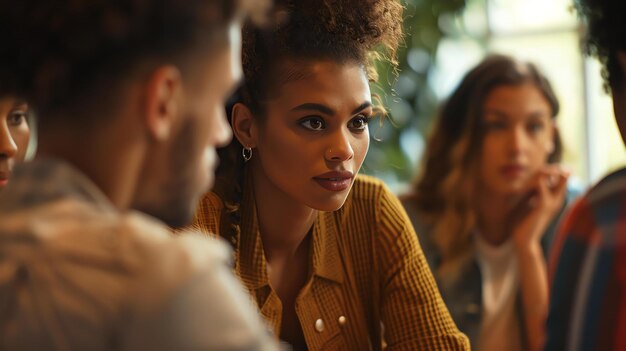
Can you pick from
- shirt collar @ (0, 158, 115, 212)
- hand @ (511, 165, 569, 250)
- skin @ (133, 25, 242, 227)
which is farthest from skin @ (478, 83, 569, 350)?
shirt collar @ (0, 158, 115, 212)

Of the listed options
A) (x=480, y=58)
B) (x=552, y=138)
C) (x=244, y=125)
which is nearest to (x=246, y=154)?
(x=244, y=125)

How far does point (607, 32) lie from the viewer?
1116 millimetres

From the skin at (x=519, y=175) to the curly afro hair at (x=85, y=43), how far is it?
1.97 m

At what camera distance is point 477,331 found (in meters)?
2.52

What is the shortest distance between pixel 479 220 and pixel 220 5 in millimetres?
1999

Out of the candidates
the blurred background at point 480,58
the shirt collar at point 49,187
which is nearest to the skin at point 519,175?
the blurred background at point 480,58

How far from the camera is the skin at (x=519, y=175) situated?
106 inches


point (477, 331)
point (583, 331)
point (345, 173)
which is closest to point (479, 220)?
point (477, 331)

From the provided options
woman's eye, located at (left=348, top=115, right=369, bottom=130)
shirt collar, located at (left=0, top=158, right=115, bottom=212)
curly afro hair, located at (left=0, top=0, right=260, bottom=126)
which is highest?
curly afro hair, located at (left=0, top=0, right=260, bottom=126)

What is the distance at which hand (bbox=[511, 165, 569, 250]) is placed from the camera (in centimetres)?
268

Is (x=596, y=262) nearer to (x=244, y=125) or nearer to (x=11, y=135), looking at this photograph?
(x=244, y=125)

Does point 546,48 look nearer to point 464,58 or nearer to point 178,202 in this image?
point 464,58

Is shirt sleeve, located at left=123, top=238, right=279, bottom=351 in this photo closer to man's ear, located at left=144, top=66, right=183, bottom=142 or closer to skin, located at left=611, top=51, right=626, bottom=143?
man's ear, located at left=144, top=66, right=183, bottom=142

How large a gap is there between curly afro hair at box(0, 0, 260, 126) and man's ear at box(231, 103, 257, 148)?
767 mm
